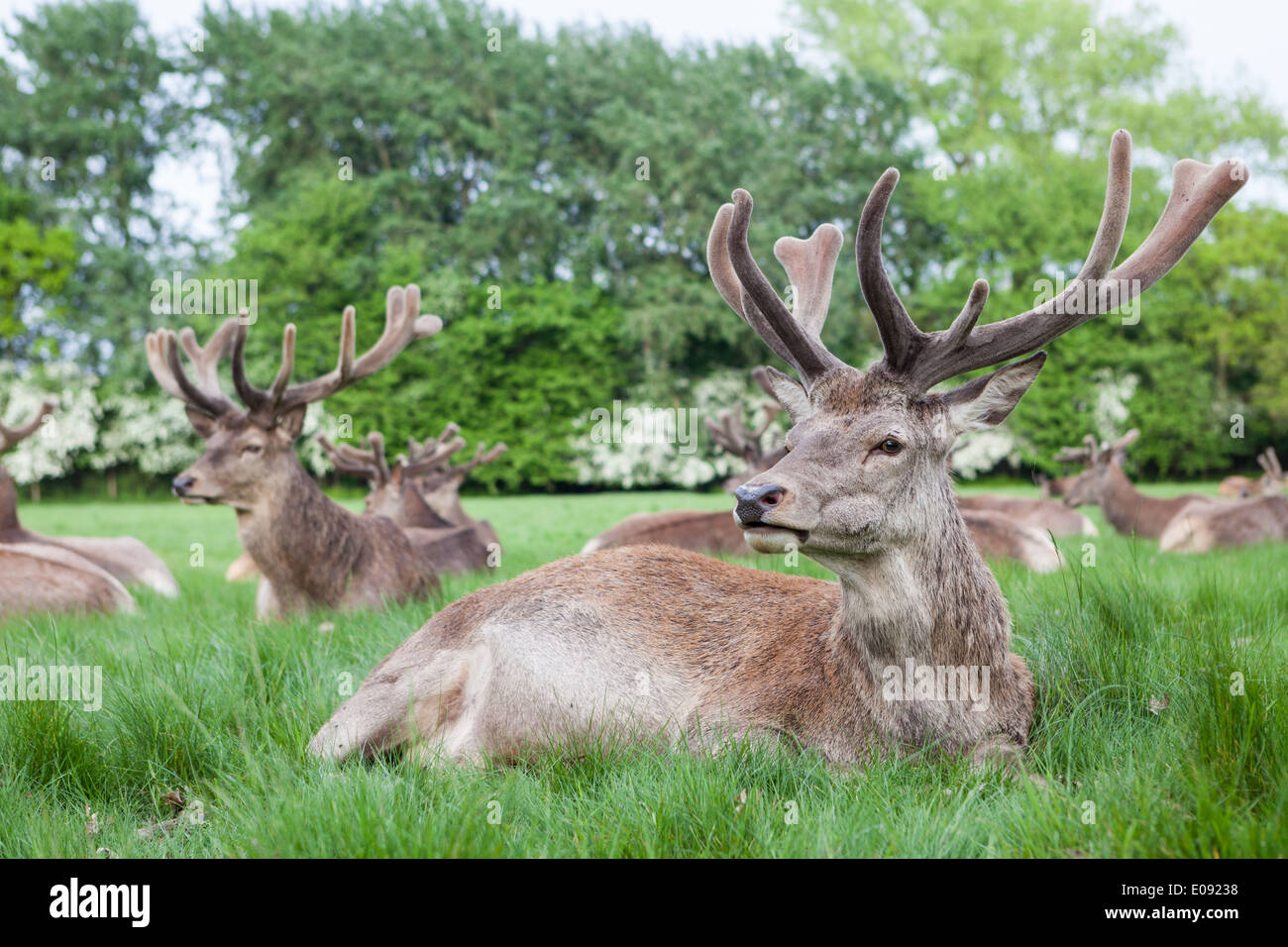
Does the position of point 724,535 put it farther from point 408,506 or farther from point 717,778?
point 717,778

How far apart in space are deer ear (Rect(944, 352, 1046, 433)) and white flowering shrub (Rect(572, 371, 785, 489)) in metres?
27.8

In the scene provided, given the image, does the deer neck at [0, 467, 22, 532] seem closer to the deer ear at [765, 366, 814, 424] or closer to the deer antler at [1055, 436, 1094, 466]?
the deer ear at [765, 366, 814, 424]

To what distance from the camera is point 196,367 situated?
299 inches

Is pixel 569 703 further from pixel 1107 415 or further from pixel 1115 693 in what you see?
pixel 1107 415

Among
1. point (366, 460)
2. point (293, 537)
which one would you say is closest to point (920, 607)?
point (293, 537)

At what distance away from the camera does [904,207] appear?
1326 inches

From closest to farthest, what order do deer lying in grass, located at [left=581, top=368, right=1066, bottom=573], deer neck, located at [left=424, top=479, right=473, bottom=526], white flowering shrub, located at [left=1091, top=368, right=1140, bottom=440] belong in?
1. deer lying in grass, located at [left=581, top=368, right=1066, bottom=573]
2. deer neck, located at [left=424, top=479, right=473, bottom=526]
3. white flowering shrub, located at [left=1091, top=368, right=1140, bottom=440]

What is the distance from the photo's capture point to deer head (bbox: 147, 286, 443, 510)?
655cm

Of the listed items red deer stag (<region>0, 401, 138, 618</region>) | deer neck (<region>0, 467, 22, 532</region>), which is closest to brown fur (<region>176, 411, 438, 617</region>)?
red deer stag (<region>0, 401, 138, 618</region>)

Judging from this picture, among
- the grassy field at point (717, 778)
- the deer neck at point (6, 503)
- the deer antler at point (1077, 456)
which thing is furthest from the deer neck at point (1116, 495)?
the deer neck at point (6, 503)

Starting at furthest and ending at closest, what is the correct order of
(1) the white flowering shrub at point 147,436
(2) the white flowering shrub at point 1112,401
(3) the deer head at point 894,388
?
(1) the white flowering shrub at point 147,436
(2) the white flowering shrub at point 1112,401
(3) the deer head at point 894,388

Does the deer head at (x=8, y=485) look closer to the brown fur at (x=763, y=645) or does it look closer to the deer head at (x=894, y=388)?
the brown fur at (x=763, y=645)

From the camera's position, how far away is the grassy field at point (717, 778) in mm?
2443
